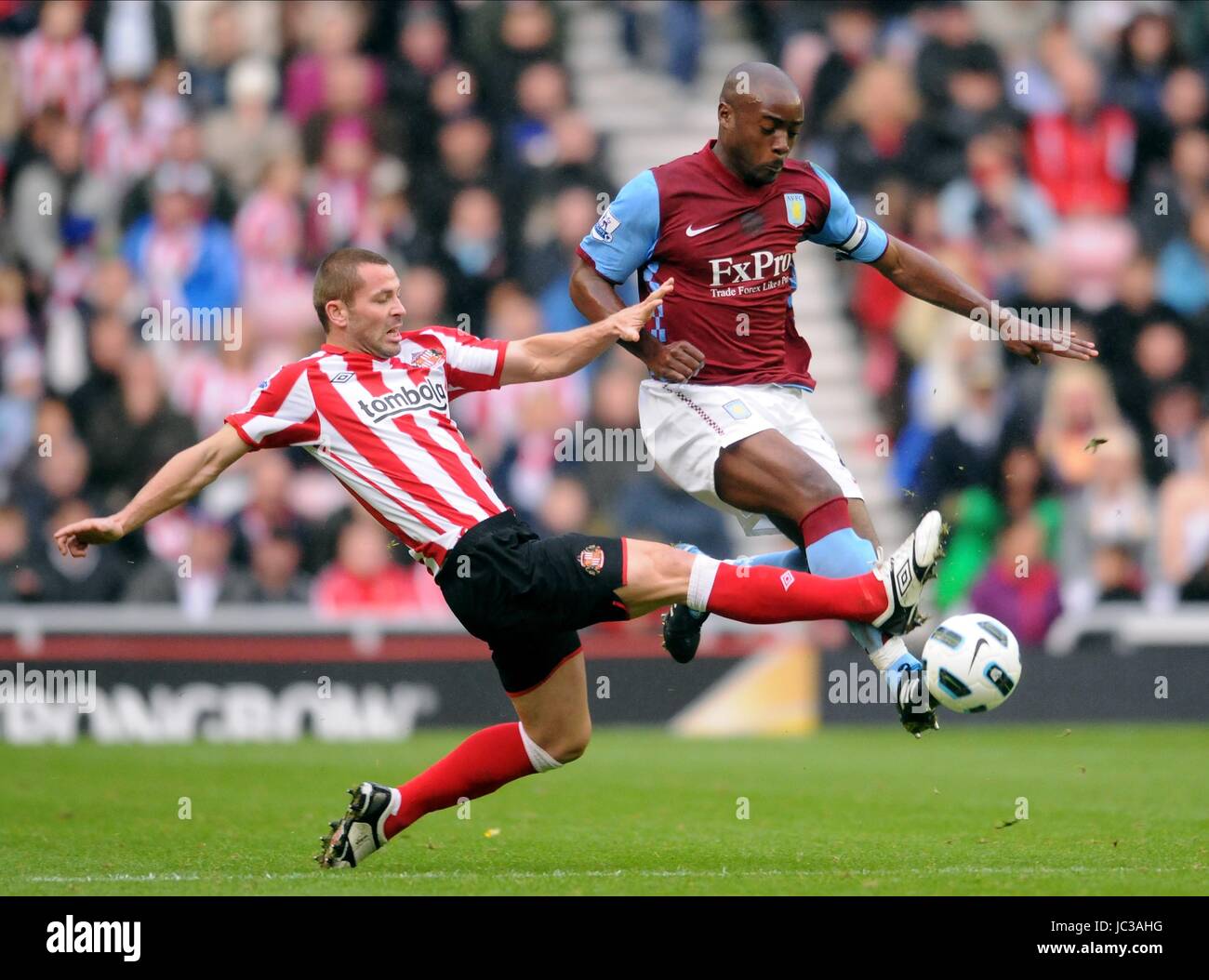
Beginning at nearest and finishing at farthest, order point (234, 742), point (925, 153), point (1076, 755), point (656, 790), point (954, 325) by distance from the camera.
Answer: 1. point (656, 790)
2. point (1076, 755)
3. point (234, 742)
4. point (954, 325)
5. point (925, 153)

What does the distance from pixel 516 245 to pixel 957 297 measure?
7.25 m

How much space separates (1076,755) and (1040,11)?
25.6ft

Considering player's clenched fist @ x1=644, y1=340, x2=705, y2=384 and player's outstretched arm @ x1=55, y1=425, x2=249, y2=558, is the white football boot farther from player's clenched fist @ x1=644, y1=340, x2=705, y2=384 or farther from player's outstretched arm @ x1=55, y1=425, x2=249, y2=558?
player's clenched fist @ x1=644, y1=340, x2=705, y2=384

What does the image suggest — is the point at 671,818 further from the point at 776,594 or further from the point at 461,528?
the point at 461,528

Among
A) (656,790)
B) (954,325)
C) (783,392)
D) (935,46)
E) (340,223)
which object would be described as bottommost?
(656,790)

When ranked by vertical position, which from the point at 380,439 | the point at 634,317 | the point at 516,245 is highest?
the point at 516,245

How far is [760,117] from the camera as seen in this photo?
8.29 metres

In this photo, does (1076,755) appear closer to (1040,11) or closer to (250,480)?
(250,480)

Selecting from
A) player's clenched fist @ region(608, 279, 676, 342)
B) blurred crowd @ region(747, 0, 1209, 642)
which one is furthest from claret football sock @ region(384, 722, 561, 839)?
blurred crowd @ region(747, 0, 1209, 642)

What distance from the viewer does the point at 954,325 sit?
14906mm

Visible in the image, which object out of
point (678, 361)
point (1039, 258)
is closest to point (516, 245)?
point (1039, 258)

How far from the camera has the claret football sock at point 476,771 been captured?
8203 mm

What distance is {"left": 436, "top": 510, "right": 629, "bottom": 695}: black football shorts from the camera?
759 centimetres

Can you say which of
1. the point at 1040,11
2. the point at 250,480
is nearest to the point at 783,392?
the point at 250,480
